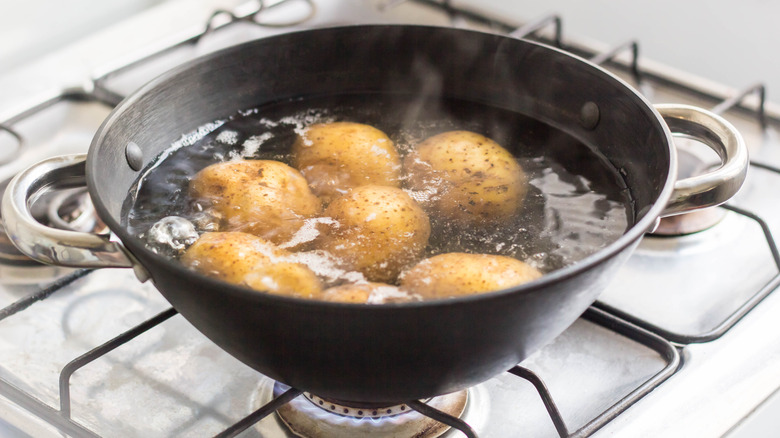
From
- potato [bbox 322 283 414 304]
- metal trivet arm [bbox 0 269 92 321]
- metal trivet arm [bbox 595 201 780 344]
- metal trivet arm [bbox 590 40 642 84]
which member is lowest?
metal trivet arm [bbox 0 269 92 321]

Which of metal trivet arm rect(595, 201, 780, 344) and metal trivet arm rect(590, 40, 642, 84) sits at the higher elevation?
metal trivet arm rect(590, 40, 642, 84)

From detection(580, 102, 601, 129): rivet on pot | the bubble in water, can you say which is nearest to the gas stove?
the bubble in water

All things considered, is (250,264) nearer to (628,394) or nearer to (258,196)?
(258,196)

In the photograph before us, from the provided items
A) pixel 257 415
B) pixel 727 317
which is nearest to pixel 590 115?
pixel 727 317

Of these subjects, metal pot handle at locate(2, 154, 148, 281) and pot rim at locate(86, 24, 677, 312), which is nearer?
pot rim at locate(86, 24, 677, 312)

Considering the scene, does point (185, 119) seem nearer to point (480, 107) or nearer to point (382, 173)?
point (382, 173)

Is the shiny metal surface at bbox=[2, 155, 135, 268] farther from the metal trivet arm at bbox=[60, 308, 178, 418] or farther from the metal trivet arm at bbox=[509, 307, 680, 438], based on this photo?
the metal trivet arm at bbox=[509, 307, 680, 438]

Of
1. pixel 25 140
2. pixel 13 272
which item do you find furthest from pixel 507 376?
pixel 25 140

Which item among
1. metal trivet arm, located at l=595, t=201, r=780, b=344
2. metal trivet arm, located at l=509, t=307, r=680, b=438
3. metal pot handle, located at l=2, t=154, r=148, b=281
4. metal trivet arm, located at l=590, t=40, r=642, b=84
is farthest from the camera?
metal trivet arm, located at l=590, t=40, r=642, b=84

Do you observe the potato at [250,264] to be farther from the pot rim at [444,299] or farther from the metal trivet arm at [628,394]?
the metal trivet arm at [628,394]
